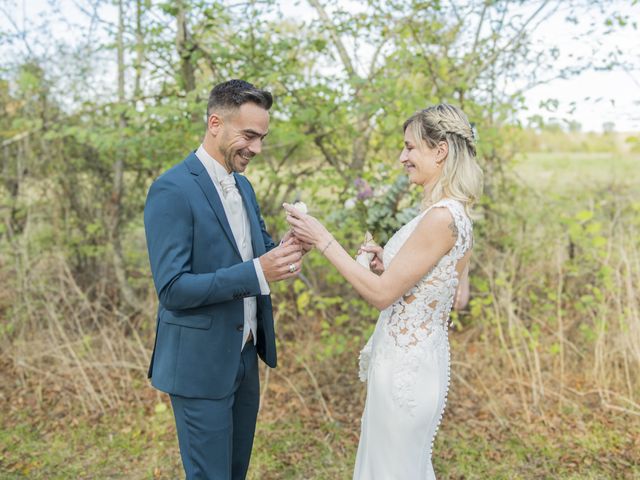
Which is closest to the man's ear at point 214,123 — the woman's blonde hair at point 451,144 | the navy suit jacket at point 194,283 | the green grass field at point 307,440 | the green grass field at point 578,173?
the navy suit jacket at point 194,283

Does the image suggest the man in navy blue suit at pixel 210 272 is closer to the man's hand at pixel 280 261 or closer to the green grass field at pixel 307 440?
the man's hand at pixel 280 261

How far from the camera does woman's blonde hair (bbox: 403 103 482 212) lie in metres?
2.29

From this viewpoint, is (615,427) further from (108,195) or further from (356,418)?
(108,195)

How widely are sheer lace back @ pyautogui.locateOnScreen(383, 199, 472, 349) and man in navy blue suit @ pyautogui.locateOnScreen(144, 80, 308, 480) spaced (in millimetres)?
513

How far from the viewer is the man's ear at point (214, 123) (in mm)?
2342

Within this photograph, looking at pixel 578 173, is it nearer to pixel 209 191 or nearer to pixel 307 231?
pixel 307 231

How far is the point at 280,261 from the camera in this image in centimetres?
215

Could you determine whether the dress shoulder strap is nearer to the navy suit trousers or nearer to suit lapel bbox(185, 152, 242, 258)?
suit lapel bbox(185, 152, 242, 258)

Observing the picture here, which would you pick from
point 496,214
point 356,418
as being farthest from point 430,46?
point 356,418

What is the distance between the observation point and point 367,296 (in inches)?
87.8

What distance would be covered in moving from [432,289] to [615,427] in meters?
2.90

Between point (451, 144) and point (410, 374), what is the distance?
40.8 inches

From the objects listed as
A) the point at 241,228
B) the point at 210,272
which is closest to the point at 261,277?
the point at 210,272

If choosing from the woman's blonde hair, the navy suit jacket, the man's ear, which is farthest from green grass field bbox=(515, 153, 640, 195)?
the navy suit jacket
